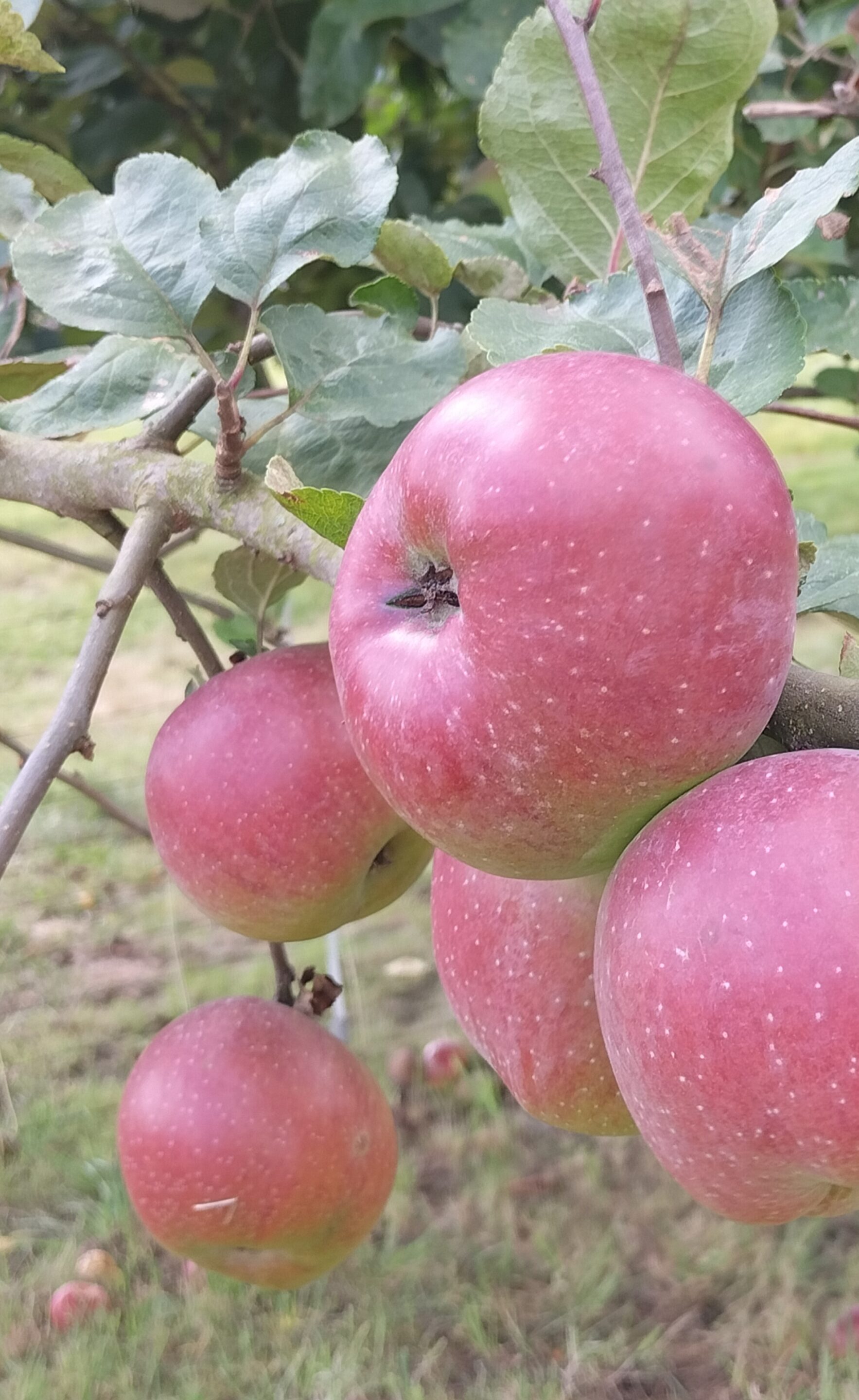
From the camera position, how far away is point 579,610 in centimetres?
36

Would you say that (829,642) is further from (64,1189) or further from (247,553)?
(247,553)

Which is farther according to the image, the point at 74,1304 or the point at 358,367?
the point at 74,1304

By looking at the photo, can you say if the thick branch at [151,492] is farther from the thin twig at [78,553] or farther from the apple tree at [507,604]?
the thin twig at [78,553]

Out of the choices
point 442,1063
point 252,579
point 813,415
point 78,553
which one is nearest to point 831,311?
point 813,415

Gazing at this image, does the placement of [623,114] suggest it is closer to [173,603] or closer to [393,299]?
[393,299]

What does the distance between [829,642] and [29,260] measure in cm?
273

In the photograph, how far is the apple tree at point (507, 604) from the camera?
0.36 metres

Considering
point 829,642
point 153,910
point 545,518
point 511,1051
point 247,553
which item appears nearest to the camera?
point 545,518

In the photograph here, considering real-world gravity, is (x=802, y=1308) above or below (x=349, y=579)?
below

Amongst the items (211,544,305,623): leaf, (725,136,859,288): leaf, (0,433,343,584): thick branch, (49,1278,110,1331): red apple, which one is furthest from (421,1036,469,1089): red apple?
(725,136,859,288): leaf

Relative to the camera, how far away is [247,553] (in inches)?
28.9

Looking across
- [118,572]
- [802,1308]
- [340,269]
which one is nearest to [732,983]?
[118,572]

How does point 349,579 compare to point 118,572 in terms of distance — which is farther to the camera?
point 118,572

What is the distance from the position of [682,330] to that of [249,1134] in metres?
0.55
